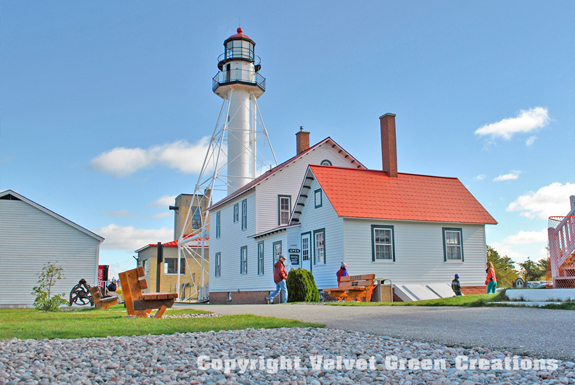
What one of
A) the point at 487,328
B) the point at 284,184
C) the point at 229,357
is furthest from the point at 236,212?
the point at 229,357

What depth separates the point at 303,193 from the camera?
24828 millimetres

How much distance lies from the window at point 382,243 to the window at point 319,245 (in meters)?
2.27

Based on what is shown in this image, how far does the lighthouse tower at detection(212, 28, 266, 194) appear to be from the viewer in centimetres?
3491

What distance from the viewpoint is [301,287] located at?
19750 mm

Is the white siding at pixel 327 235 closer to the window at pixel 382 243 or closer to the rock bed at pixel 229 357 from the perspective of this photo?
the window at pixel 382 243

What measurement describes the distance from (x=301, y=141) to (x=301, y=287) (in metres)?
14.2

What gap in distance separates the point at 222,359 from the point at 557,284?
11210 millimetres

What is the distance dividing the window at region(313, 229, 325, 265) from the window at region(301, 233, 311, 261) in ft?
2.11

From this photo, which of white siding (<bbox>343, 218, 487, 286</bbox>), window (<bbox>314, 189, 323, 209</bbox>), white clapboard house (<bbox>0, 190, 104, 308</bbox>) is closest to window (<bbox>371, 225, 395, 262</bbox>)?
white siding (<bbox>343, 218, 487, 286</bbox>)

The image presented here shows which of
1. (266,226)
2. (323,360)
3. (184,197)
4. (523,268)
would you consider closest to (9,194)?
(266,226)

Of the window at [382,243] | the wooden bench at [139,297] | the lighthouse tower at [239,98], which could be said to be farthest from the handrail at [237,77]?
the wooden bench at [139,297]

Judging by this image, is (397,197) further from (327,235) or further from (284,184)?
(284,184)

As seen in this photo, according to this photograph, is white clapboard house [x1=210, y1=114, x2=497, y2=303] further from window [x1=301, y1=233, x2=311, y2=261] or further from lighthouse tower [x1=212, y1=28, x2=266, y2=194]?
lighthouse tower [x1=212, y1=28, x2=266, y2=194]

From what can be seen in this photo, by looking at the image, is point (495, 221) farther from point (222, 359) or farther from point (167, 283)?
point (167, 283)
